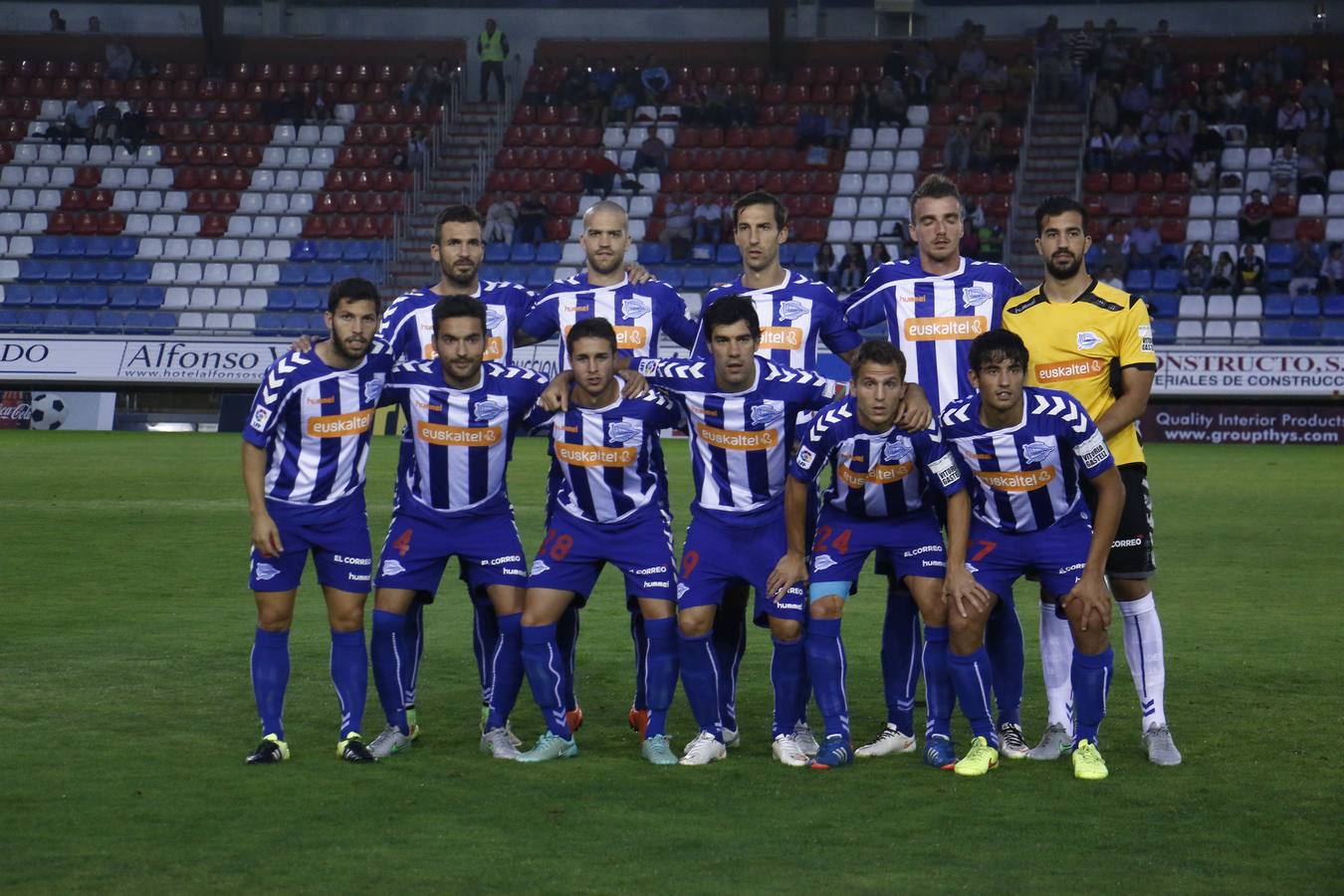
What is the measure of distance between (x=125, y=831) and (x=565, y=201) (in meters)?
25.6

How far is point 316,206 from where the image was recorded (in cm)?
3081

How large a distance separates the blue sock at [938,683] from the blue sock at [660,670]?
97 cm

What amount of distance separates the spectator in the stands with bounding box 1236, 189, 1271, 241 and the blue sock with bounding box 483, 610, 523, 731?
2303 centimetres

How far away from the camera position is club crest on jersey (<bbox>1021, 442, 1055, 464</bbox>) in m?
6.19

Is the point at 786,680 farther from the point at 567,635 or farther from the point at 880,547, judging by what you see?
the point at 567,635

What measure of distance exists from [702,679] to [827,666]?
0.48 meters

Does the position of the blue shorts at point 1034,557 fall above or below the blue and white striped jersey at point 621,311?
below

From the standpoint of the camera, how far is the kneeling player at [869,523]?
628 cm

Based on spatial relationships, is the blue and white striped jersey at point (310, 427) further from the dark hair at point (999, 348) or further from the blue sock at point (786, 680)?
the dark hair at point (999, 348)

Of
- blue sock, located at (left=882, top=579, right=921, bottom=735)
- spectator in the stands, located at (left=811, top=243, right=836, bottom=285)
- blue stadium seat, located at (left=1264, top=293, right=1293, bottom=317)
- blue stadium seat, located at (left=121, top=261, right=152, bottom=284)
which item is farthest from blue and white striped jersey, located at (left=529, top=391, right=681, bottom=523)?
blue stadium seat, located at (left=121, top=261, right=152, bottom=284)

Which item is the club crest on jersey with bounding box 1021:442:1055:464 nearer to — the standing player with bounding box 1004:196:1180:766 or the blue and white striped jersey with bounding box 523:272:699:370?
the standing player with bounding box 1004:196:1180:766

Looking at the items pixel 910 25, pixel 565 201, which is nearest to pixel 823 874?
pixel 565 201

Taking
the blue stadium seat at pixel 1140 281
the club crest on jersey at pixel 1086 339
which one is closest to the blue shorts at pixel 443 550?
the club crest on jersey at pixel 1086 339

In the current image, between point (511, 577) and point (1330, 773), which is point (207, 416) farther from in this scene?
point (1330, 773)
